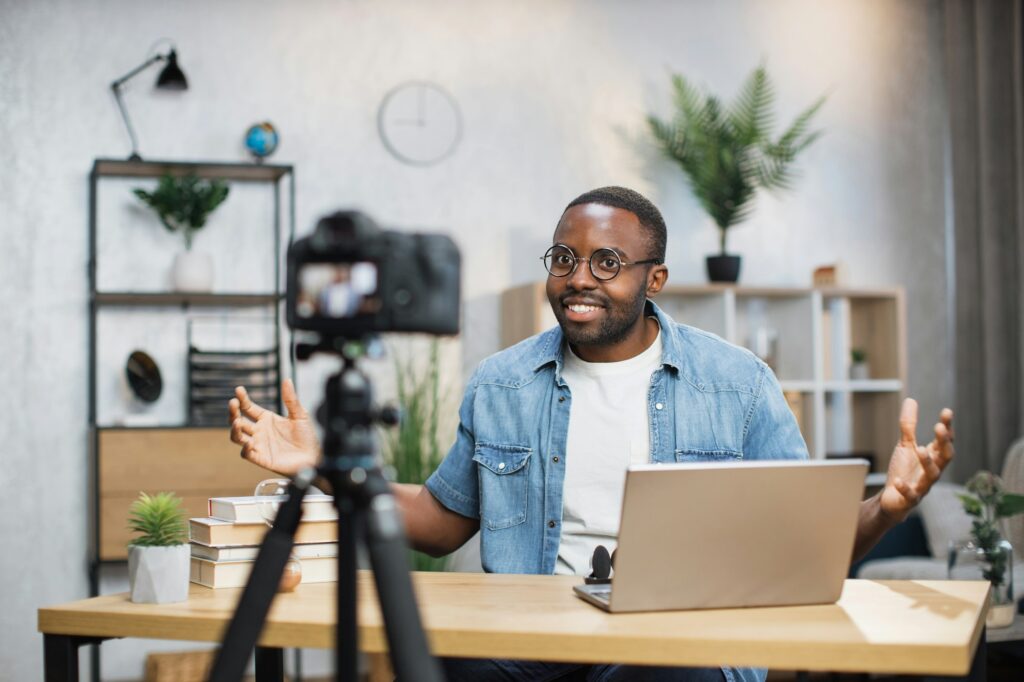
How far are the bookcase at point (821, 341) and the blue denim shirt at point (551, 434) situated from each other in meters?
2.02

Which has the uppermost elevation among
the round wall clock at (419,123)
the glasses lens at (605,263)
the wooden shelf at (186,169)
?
the round wall clock at (419,123)

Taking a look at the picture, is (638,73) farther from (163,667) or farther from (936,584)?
(936,584)

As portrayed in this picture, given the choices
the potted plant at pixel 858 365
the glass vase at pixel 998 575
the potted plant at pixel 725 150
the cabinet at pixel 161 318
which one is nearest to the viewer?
the glass vase at pixel 998 575

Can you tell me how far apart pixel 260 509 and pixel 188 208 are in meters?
2.46

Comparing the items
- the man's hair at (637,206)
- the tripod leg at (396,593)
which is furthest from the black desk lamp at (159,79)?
the tripod leg at (396,593)

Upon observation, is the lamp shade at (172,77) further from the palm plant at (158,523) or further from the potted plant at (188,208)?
the palm plant at (158,523)

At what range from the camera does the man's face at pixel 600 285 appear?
2.06 metres

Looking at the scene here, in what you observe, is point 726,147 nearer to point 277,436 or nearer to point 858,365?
point 858,365

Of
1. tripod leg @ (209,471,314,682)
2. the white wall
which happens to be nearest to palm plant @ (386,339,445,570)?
the white wall

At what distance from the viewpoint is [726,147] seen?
14.3 feet

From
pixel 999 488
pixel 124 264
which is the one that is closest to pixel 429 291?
pixel 999 488

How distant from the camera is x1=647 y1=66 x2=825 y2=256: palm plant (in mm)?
4324

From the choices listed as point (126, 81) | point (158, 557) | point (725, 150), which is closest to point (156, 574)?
point (158, 557)

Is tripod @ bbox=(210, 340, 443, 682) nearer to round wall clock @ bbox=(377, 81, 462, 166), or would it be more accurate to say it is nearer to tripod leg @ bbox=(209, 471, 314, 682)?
tripod leg @ bbox=(209, 471, 314, 682)
